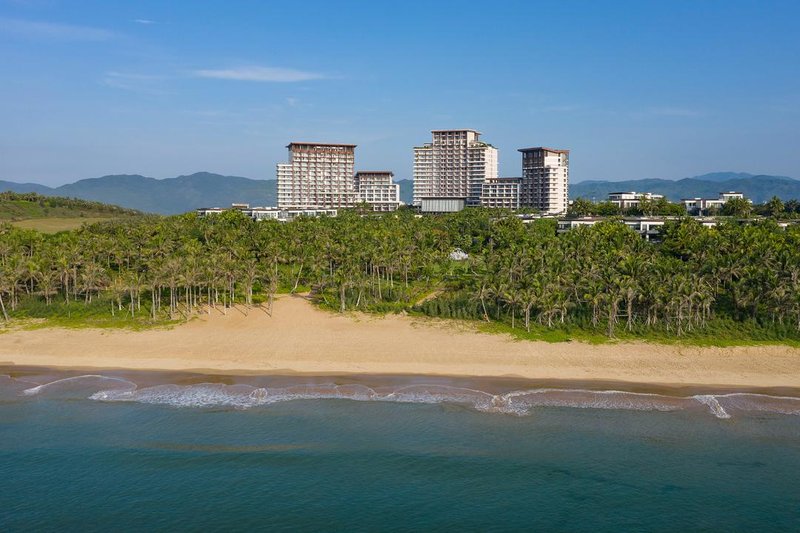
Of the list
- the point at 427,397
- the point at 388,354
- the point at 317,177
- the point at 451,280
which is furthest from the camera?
the point at 317,177

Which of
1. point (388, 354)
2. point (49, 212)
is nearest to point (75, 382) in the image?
point (388, 354)

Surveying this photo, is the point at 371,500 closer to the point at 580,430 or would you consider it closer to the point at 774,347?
the point at 580,430

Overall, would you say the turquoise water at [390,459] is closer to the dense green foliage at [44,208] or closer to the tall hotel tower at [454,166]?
the dense green foliage at [44,208]

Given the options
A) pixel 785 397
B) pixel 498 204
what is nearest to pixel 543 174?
pixel 498 204

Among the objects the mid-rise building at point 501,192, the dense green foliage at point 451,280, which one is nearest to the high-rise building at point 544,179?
the mid-rise building at point 501,192

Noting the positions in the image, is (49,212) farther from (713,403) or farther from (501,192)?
(713,403)

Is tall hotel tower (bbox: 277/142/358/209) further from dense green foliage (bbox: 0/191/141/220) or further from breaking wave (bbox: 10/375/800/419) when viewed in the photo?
breaking wave (bbox: 10/375/800/419)

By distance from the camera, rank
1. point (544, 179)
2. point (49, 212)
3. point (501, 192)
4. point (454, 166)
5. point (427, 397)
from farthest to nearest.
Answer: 1. point (454, 166)
2. point (501, 192)
3. point (544, 179)
4. point (49, 212)
5. point (427, 397)
